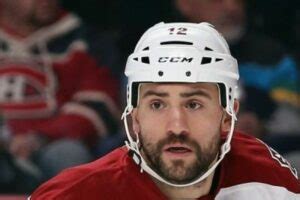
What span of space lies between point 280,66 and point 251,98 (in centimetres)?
18

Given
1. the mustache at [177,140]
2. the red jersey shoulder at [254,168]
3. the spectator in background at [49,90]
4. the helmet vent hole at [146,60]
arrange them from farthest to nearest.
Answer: the spectator in background at [49,90]
the red jersey shoulder at [254,168]
the helmet vent hole at [146,60]
the mustache at [177,140]

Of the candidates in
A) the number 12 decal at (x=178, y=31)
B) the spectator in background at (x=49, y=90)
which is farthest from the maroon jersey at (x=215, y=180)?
the spectator in background at (x=49, y=90)

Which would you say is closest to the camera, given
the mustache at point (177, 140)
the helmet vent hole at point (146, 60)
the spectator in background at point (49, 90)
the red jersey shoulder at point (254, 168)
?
the mustache at point (177, 140)

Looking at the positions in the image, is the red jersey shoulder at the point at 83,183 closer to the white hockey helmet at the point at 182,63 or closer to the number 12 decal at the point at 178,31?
the white hockey helmet at the point at 182,63

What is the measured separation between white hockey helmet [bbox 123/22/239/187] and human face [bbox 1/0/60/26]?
172cm

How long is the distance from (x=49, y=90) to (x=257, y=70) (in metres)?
0.87

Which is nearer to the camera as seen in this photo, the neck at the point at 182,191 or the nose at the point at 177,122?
the nose at the point at 177,122

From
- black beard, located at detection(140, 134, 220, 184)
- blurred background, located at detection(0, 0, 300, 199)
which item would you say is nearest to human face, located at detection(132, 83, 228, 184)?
black beard, located at detection(140, 134, 220, 184)

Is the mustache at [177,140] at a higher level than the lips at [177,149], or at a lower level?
higher

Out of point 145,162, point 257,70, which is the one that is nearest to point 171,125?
point 145,162

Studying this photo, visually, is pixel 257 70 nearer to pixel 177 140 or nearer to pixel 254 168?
pixel 254 168

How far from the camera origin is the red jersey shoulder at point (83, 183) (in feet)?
7.54

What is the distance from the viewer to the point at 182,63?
2.33 m

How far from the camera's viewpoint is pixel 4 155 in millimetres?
4043
